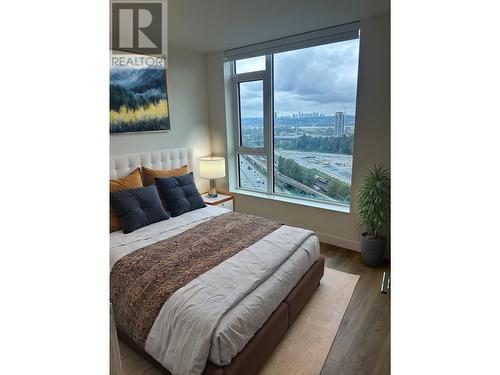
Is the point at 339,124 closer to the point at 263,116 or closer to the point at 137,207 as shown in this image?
the point at 263,116

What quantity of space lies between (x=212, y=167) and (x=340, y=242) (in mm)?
1942

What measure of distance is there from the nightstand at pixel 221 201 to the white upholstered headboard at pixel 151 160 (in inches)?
20.0

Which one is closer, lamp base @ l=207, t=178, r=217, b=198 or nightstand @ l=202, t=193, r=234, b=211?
nightstand @ l=202, t=193, r=234, b=211

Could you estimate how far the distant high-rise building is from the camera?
11.0 ft

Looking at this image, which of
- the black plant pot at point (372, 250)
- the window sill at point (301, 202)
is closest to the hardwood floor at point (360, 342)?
the black plant pot at point (372, 250)

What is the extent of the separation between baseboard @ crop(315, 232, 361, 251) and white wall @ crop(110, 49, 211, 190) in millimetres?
1929

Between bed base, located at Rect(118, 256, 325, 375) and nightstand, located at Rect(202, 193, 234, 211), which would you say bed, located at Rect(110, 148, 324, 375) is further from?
nightstand, located at Rect(202, 193, 234, 211)

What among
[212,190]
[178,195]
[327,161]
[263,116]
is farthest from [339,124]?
[178,195]

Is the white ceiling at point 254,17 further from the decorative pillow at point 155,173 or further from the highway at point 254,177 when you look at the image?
the highway at point 254,177

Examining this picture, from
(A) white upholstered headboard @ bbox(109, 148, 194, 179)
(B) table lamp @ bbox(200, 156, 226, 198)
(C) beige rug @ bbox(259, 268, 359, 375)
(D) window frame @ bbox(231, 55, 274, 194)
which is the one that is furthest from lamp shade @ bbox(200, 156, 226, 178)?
(C) beige rug @ bbox(259, 268, 359, 375)
